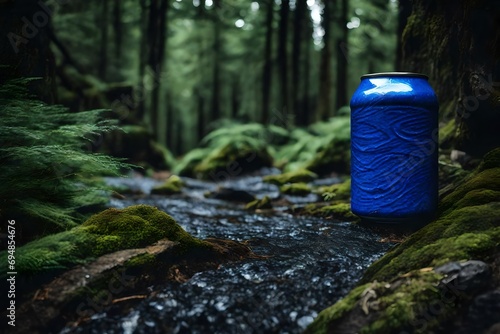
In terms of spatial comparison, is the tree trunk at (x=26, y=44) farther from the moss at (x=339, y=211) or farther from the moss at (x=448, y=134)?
the moss at (x=448, y=134)

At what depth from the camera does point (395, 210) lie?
4906mm

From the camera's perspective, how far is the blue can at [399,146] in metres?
4.84

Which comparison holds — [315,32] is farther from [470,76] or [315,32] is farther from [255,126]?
[470,76]

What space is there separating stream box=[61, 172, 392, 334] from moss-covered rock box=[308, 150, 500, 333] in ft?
0.88

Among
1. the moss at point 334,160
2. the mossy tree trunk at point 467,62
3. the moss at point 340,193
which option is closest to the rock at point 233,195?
the moss at point 340,193

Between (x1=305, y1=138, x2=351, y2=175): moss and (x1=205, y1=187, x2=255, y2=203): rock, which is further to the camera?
(x1=305, y1=138, x2=351, y2=175): moss

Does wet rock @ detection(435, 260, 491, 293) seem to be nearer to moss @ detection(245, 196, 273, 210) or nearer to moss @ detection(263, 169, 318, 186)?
moss @ detection(245, 196, 273, 210)

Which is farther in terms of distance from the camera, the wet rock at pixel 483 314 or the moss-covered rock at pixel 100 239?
the moss-covered rock at pixel 100 239

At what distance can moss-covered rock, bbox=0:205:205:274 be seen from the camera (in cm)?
350

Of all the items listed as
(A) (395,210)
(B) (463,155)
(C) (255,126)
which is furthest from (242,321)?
(C) (255,126)

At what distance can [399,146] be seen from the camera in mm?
4855

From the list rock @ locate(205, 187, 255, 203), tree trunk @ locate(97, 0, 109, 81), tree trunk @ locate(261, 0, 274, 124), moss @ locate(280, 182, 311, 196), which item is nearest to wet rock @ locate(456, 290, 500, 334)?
moss @ locate(280, 182, 311, 196)

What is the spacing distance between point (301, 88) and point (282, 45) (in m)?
9.34

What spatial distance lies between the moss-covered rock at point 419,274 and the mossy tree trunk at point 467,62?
5.49 feet
